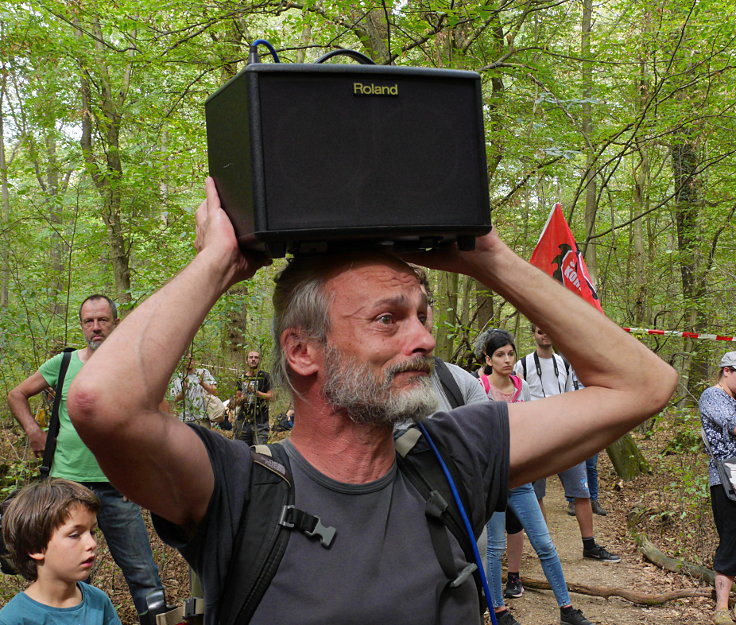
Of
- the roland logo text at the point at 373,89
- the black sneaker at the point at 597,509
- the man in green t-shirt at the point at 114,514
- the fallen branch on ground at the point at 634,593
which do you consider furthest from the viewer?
the black sneaker at the point at 597,509

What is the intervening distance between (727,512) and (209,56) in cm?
729

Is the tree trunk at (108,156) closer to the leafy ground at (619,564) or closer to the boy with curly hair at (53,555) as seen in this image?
the leafy ground at (619,564)

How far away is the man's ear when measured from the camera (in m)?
1.84

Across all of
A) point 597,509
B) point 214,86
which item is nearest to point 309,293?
point 597,509

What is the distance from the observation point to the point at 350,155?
5.44 ft

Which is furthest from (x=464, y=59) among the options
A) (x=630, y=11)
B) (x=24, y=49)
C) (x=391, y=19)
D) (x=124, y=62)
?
(x=24, y=49)

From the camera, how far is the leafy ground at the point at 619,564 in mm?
5848

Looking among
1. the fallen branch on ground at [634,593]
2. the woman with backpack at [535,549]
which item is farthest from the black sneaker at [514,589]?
the woman with backpack at [535,549]

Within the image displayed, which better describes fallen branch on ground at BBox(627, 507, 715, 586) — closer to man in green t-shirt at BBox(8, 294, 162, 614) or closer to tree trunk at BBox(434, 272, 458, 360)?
tree trunk at BBox(434, 272, 458, 360)

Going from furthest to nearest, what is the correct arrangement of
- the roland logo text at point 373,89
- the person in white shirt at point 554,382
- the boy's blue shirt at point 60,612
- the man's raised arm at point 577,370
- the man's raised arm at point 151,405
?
the person in white shirt at point 554,382, the boy's blue shirt at point 60,612, the man's raised arm at point 577,370, the roland logo text at point 373,89, the man's raised arm at point 151,405

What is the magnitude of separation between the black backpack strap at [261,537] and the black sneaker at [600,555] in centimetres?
630

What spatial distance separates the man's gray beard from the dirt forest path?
4.63 m

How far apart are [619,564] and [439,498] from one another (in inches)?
242

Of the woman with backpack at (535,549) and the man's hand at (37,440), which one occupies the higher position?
the man's hand at (37,440)
